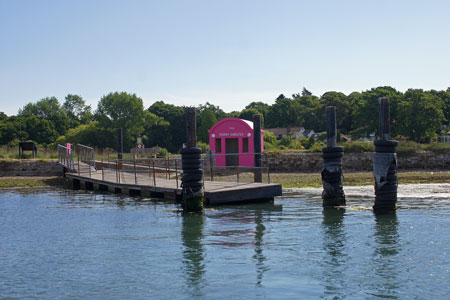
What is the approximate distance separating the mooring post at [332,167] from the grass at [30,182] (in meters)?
20.2

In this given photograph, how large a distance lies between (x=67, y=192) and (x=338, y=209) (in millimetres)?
16561

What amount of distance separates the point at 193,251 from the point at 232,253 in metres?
1.00

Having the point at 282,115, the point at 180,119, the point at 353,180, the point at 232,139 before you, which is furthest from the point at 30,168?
the point at 282,115

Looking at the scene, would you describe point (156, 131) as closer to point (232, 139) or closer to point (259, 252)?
point (232, 139)

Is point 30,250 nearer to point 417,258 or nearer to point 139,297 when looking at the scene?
point 139,297

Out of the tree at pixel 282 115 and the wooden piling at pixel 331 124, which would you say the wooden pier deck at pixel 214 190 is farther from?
the tree at pixel 282 115

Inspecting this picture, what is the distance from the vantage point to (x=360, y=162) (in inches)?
1399

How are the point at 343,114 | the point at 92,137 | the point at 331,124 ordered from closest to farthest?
the point at 331,124 < the point at 92,137 < the point at 343,114

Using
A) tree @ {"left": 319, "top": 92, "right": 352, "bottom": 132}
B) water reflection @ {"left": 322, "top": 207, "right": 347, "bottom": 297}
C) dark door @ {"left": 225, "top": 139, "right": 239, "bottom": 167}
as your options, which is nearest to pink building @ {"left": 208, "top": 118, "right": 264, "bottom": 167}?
dark door @ {"left": 225, "top": 139, "right": 239, "bottom": 167}

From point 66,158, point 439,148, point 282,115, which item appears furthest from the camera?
point 282,115

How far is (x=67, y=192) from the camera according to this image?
28641 mm

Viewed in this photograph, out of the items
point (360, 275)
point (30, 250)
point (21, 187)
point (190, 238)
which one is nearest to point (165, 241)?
point (190, 238)

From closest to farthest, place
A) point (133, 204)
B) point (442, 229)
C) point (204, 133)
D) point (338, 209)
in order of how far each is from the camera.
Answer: point (442, 229) → point (338, 209) → point (133, 204) → point (204, 133)

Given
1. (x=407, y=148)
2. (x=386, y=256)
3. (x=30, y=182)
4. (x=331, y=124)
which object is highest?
(x=331, y=124)
